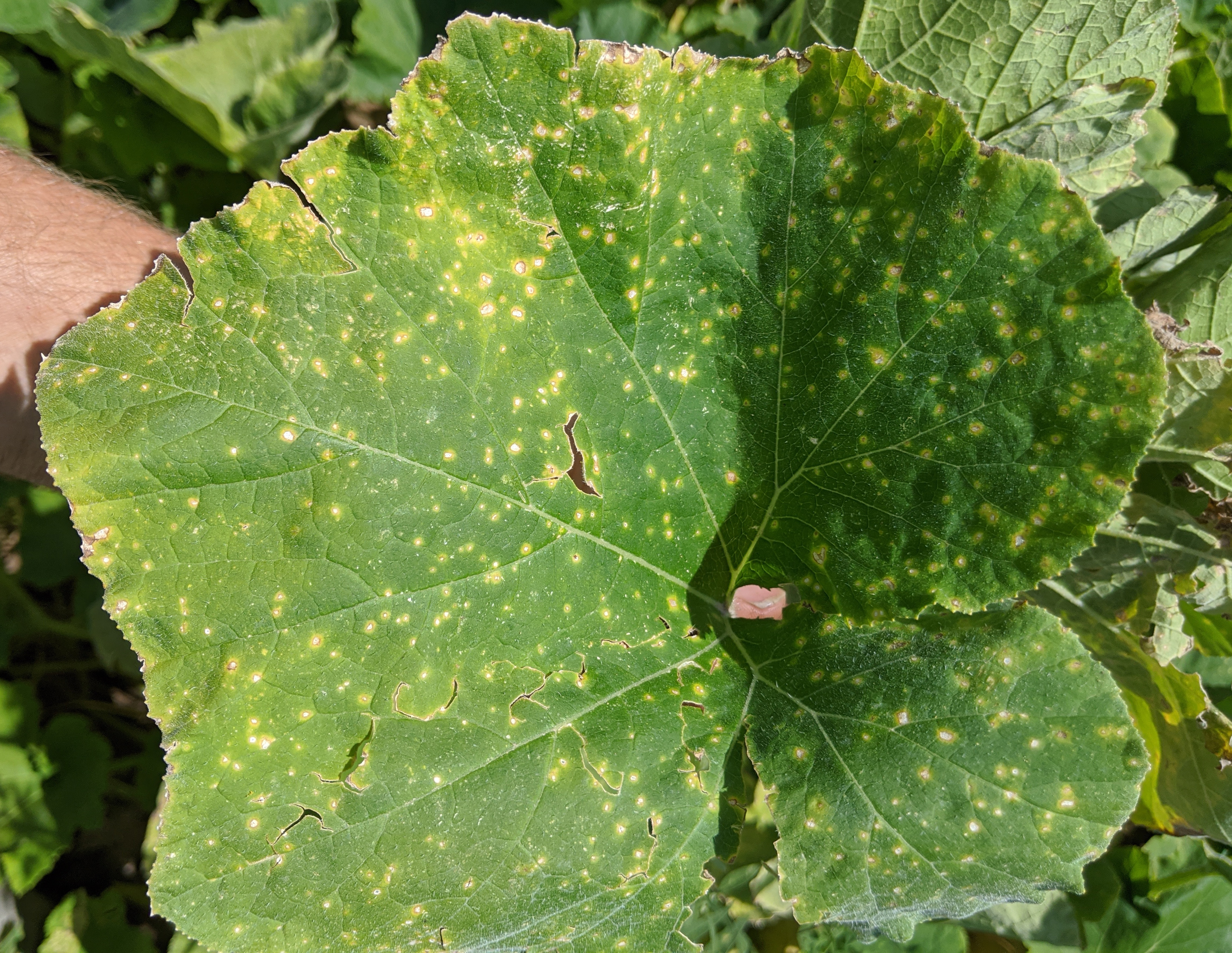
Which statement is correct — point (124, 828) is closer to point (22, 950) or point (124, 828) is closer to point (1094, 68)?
point (22, 950)

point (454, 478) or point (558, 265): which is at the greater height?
point (558, 265)

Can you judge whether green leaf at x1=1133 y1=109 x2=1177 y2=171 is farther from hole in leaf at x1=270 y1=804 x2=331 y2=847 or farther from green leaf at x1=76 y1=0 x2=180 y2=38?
green leaf at x1=76 y1=0 x2=180 y2=38

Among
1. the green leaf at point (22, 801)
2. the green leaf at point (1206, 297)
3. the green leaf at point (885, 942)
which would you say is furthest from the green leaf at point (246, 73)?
the green leaf at point (885, 942)

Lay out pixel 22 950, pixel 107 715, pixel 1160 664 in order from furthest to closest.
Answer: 1. pixel 107 715
2. pixel 22 950
3. pixel 1160 664

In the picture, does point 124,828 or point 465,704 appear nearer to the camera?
point 465,704

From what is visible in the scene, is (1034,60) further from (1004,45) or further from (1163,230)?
(1163,230)

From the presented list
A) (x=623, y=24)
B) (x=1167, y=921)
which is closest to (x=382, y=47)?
(x=623, y=24)

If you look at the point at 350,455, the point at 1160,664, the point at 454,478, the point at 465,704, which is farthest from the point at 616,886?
the point at 1160,664

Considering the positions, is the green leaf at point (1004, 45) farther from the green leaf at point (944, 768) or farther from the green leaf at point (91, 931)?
the green leaf at point (91, 931)
